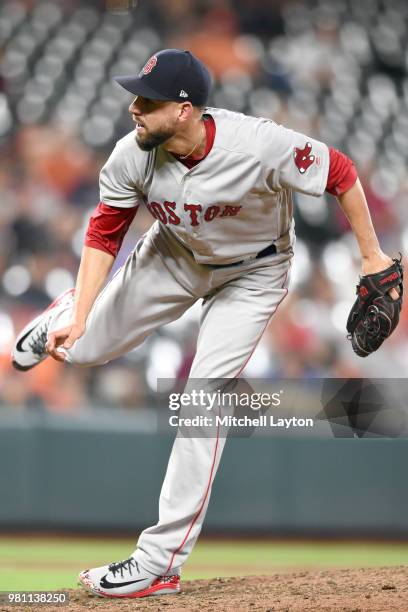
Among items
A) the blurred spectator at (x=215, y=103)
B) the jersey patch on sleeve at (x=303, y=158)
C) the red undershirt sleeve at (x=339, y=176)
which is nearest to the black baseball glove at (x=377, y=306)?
the red undershirt sleeve at (x=339, y=176)

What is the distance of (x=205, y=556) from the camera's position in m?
4.86

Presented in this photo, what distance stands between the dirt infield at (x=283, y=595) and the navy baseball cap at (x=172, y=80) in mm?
1470

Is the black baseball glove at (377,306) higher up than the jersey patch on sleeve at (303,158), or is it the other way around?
the jersey patch on sleeve at (303,158)

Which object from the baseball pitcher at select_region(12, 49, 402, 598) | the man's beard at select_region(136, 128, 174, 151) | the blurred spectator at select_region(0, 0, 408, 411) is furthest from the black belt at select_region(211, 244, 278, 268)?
the blurred spectator at select_region(0, 0, 408, 411)

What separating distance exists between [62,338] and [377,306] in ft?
3.22

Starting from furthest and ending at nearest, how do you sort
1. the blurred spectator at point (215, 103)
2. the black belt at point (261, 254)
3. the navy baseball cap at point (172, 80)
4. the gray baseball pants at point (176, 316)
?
the blurred spectator at point (215, 103) < the black belt at point (261, 254) < the gray baseball pants at point (176, 316) < the navy baseball cap at point (172, 80)

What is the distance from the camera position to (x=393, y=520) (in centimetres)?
529

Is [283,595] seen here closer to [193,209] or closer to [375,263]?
[375,263]

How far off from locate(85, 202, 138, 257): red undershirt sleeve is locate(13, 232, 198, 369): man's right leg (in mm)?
225

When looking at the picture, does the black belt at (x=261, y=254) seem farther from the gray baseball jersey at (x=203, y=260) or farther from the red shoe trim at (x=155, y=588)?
the red shoe trim at (x=155, y=588)

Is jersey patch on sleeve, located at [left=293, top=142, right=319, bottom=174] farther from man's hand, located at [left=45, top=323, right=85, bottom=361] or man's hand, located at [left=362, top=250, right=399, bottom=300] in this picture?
man's hand, located at [left=45, top=323, right=85, bottom=361]

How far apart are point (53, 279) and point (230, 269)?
3.05 metres

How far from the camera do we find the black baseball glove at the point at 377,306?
2.96 metres

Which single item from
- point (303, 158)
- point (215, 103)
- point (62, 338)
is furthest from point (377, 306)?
point (215, 103)
